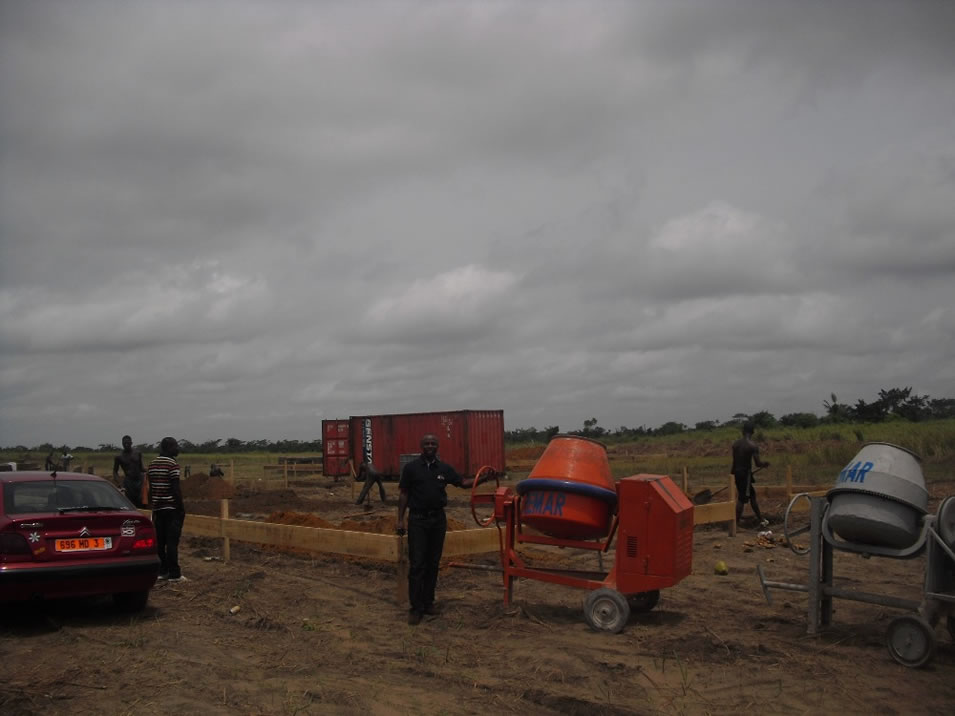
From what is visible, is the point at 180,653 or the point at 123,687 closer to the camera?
the point at 123,687

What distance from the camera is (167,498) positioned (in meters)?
10.2

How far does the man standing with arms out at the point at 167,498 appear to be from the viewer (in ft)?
33.4

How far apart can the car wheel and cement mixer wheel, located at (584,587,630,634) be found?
4476 mm

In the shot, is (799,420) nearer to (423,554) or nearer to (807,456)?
(807,456)

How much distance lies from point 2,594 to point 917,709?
289 inches

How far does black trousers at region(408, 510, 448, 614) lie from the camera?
8586 millimetres

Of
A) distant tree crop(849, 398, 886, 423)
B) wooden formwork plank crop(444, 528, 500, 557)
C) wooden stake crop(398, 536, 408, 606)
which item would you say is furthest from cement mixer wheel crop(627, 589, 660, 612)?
distant tree crop(849, 398, 886, 423)

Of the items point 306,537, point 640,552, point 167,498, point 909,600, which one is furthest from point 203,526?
point 909,600

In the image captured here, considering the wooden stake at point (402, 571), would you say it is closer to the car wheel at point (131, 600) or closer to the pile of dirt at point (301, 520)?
the car wheel at point (131, 600)

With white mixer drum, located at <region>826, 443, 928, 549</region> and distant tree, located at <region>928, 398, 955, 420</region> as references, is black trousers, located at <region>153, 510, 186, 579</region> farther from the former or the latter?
distant tree, located at <region>928, 398, 955, 420</region>

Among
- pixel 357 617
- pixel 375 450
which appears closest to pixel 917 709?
pixel 357 617

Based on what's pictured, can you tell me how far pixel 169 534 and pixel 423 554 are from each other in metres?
3.61

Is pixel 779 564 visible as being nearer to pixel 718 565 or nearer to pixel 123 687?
pixel 718 565

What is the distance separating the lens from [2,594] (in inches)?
297
